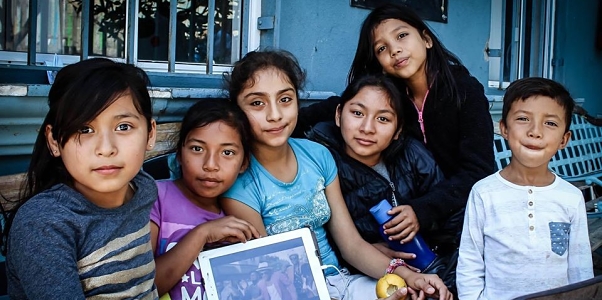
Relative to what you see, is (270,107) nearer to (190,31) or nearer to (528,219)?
(528,219)

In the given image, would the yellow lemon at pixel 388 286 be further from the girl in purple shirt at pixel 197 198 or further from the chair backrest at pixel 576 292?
the chair backrest at pixel 576 292

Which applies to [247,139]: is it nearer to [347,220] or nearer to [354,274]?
[347,220]

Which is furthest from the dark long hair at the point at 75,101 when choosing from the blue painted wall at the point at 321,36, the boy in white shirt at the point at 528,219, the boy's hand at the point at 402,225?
the blue painted wall at the point at 321,36

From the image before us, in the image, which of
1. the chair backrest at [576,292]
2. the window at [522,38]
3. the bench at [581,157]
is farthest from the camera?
the window at [522,38]

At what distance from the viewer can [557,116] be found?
2.05 metres

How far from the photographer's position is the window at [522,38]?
543 centimetres

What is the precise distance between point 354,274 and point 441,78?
970 mm

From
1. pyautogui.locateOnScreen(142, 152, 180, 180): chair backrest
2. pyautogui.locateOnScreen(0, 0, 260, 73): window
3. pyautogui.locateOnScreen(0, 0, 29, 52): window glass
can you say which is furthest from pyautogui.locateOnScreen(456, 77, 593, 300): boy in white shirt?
pyautogui.locateOnScreen(0, 0, 29, 52): window glass

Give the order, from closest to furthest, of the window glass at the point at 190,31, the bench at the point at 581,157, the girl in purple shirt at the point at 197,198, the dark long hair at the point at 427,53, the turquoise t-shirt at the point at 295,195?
the girl in purple shirt at the point at 197,198 → the turquoise t-shirt at the point at 295,195 → the dark long hair at the point at 427,53 → the window glass at the point at 190,31 → the bench at the point at 581,157

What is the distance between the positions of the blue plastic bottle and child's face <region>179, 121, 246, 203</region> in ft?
1.91

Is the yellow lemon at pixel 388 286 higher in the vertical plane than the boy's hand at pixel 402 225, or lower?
lower

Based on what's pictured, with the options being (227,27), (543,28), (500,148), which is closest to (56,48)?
(227,27)

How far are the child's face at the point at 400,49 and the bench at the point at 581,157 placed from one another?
1.69 m

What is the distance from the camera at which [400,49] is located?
2635 millimetres
